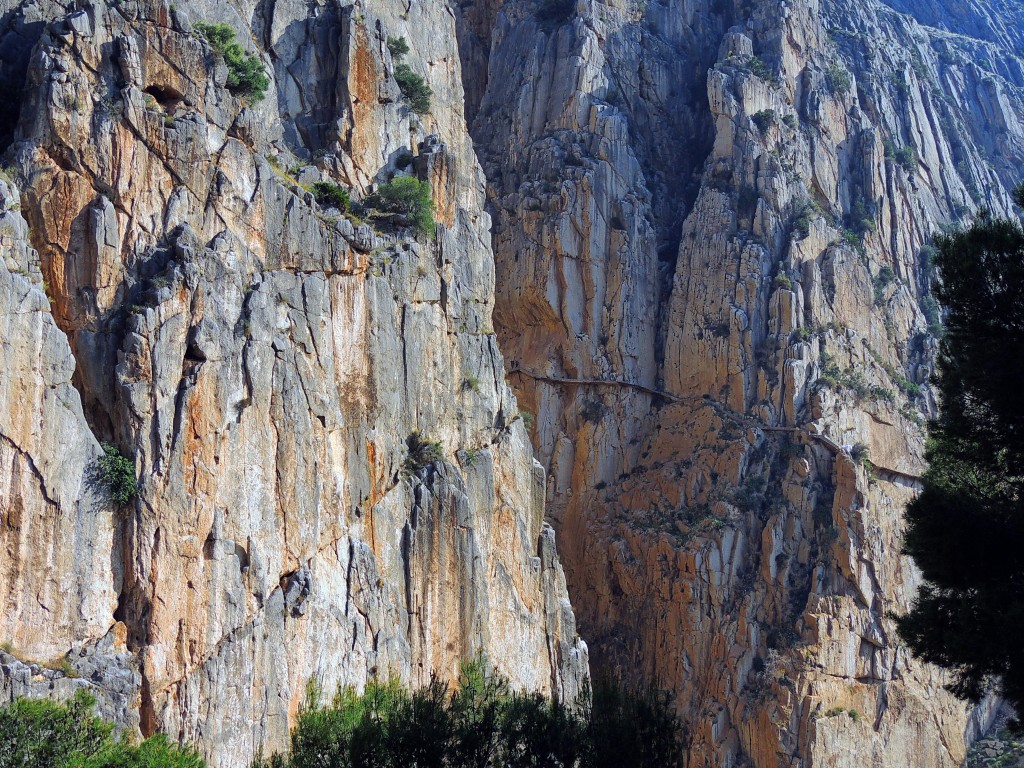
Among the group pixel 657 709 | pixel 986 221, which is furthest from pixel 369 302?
pixel 986 221

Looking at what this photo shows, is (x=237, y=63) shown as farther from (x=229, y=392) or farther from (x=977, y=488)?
(x=977, y=488)

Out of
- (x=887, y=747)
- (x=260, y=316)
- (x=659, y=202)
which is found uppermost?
(x=659, y=202)

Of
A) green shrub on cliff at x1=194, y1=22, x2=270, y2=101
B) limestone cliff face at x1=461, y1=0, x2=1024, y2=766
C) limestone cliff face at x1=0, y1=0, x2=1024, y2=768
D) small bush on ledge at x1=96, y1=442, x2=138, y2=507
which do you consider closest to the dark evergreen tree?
limestone cliff face at x1=0, y1=0, x2=1024, y2=768

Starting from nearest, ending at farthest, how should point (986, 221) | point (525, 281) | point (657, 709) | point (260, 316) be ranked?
point (986, 221), point (657, 709), point (260, 316), point (525, 281)

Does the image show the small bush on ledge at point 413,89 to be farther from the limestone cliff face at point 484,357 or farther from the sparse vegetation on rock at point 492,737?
the sparse vegetation on rock at point 492,737

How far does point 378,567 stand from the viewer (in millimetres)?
42188

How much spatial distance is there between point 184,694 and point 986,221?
2557 cm

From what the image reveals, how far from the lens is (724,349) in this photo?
6506 centimetres

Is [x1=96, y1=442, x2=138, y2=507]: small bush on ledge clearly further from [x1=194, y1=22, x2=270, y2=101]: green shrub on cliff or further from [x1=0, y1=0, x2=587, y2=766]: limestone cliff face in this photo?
[x1=194, y1=22, x2=270, y2=101]: green shrub on cliff

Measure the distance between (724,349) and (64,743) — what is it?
45.2 metres

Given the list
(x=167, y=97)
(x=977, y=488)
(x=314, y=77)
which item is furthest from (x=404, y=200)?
(x=977, y=488)

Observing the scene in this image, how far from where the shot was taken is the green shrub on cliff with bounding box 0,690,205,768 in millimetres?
25703

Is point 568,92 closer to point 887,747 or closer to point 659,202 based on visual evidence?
point 659,202

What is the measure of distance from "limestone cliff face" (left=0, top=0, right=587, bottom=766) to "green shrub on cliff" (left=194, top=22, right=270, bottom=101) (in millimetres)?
→ 919
